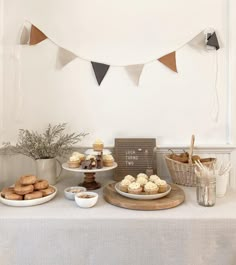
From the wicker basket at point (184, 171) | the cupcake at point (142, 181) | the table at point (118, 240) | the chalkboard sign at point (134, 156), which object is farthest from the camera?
the chalkboard sign at point (134, 156)

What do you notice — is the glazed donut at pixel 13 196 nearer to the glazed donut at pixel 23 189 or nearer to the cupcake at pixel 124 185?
the glazed donut at pixel 23 189

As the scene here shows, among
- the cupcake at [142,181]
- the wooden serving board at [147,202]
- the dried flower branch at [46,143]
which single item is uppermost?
the dried flower branch at [46,143]

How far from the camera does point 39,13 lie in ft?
5.00

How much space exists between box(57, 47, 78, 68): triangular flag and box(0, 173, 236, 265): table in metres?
0.92

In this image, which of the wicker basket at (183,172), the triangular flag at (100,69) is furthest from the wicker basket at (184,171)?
the triangular flag at (100,69)

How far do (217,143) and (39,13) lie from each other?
1309 millimetres

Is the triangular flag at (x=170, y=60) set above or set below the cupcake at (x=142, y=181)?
above

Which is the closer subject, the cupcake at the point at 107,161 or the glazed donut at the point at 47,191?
the glazed donut at the point at 47,191

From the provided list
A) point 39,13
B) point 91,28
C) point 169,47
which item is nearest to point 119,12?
point 91,28

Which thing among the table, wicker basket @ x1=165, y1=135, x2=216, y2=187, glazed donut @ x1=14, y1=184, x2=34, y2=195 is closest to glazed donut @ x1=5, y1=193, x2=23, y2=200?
glazed donut @ x1=14, y1=184, x2=34, y2=195

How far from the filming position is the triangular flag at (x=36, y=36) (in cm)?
151

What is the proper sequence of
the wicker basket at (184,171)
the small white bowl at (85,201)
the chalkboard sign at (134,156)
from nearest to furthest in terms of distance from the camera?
the small white bowl at (85,201) < the wicker basket at (184,171) < the chalkboard sign at (134,156)

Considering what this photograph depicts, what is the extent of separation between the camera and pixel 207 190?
42.9 inches

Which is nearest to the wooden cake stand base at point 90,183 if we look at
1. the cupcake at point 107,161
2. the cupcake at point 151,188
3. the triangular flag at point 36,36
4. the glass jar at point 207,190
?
the cupcake at point 107,161
